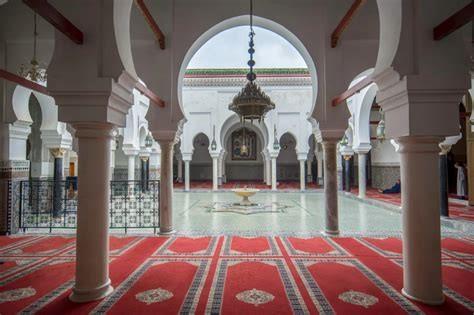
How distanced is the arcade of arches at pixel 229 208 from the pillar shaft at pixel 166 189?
19 mm

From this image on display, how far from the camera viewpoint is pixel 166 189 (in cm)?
488

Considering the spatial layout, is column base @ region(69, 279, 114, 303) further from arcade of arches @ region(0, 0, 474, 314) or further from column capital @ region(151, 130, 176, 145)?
column capital @ region(151, 130, 176, 145)

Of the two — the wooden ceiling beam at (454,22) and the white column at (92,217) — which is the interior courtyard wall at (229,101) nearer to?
the white column at (92,217)

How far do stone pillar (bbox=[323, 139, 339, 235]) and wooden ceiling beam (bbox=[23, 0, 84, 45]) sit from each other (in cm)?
376

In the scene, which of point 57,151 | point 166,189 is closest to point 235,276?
point 166,189

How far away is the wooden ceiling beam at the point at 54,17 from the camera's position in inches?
81.1

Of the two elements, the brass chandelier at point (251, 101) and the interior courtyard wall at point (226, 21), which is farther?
the brass chandelier at point (251, 101)

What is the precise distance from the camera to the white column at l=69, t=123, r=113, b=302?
2.44 m

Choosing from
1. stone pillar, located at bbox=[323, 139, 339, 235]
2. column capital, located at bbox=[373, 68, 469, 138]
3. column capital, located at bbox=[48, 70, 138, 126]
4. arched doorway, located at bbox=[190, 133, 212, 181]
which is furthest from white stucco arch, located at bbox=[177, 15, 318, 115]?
arched doorway, located at bbox=[190, 133, 212, 181]

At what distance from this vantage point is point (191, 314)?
2.22 metres

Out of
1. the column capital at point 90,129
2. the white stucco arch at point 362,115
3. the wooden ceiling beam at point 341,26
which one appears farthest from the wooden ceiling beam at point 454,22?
the white stucco arch at point 362,115

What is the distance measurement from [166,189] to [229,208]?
145 inches

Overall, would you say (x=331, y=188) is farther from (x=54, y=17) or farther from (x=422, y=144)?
(x=54, y=17)

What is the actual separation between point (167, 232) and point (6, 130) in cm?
352
